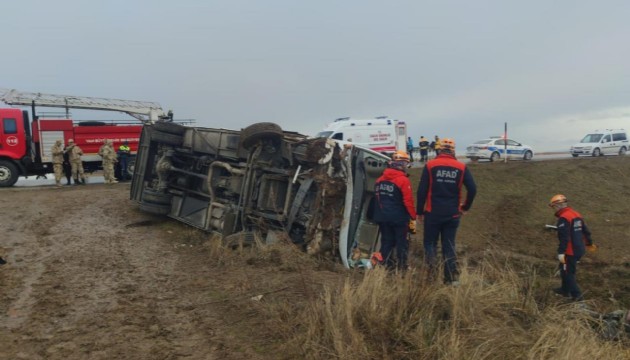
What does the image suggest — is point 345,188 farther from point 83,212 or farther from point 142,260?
point 83,212

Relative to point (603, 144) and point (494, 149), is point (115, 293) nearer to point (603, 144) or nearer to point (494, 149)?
point (494, 149)

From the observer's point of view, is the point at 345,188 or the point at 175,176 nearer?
the point at 345,188

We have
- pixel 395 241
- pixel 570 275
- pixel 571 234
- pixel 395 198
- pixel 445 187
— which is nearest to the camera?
pixel 445 187

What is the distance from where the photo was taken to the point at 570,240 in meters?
7.40

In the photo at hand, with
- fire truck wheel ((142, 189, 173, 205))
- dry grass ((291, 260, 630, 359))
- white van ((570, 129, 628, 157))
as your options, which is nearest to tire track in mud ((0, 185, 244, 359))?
fire truck wheel ((142, 189, 173, 205))

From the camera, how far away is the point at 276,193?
744 cm

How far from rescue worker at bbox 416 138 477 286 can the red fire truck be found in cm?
946

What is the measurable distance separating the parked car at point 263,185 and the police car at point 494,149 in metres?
20.2

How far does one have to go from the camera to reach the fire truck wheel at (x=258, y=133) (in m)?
7.40

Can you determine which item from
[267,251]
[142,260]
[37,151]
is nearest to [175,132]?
[142,260]

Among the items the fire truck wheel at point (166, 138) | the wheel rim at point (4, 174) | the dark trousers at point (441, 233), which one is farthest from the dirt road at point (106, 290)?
the wheel rim at point (4, 174)

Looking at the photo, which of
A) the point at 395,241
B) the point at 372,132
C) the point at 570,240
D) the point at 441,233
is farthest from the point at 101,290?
the point at 372,132

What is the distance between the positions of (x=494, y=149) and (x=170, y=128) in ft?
68.7

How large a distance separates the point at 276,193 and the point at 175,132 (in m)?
2.28
